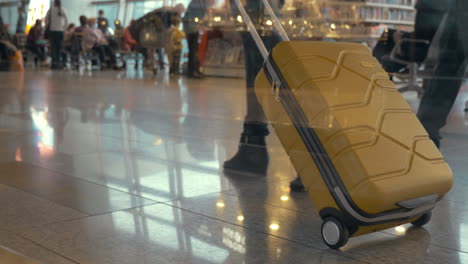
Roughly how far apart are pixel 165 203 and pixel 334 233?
2.29ft

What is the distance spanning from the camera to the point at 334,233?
1.55 metres

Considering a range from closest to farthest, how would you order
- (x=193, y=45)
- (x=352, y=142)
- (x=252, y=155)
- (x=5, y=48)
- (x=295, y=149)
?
(x=352, y=142) < (x=295, y=149) < (x=252, y=155) < (x=193, y=45) < (x=5, y=48)

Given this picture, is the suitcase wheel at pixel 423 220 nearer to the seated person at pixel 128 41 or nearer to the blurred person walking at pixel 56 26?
the seated person at pixel 128 41

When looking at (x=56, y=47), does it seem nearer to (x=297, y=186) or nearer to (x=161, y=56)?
(x=161, y=56)

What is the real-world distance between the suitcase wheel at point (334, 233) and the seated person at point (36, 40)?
4183 millimetres

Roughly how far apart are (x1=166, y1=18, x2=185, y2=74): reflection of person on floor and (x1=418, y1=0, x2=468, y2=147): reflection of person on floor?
248 centimetres

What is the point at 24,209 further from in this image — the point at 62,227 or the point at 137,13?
the point at 137,13

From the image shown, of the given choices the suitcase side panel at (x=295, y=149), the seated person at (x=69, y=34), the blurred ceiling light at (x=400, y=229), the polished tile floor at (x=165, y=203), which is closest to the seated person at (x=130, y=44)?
the seated person at (x=69, y=34)

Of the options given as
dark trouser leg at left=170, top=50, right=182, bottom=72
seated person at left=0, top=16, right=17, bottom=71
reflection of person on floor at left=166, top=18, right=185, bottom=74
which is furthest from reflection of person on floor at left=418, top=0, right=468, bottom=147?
seated person at left=0, top=16, right=17, bottom=71

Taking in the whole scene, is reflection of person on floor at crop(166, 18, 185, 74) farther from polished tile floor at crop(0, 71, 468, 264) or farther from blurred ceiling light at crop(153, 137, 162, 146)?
Answer: blurred ceiling light at crop(153, 137, 162, 146)

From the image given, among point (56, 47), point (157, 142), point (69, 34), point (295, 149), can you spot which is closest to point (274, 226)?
point (295, 149)

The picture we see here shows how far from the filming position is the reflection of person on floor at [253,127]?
2.64 m

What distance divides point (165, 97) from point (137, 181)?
3311 mm

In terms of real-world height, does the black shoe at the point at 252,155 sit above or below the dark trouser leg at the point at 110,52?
below
